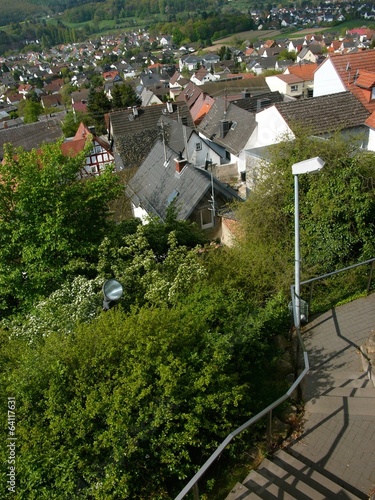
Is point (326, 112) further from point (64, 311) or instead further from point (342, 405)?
point (342, 405)

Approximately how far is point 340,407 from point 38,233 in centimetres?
985

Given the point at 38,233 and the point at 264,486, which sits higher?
the point at 38,233

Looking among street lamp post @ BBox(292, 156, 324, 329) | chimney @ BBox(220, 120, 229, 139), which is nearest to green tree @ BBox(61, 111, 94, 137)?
chimney @ BBox(220, 120, 229, 139)

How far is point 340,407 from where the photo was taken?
727 centimetres

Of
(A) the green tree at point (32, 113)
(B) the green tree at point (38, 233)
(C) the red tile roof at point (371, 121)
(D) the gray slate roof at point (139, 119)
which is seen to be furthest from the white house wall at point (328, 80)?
(A) the green tree at point (32, 113)

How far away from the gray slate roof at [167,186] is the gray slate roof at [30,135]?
40.6 meters

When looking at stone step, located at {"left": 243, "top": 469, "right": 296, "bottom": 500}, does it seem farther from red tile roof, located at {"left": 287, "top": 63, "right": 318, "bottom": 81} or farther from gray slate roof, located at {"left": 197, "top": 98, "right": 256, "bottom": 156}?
red tile roof, located at {"left": 287, "top": 63, "right": 318, "bottom": 81}

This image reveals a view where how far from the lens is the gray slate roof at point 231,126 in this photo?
1261 inches

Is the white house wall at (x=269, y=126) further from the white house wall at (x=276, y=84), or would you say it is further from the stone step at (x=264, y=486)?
the white house wall at (x=276, y=84)

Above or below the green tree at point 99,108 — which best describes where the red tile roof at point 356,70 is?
above

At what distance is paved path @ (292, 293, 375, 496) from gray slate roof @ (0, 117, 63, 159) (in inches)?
2252

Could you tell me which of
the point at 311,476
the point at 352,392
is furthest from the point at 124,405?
the point at 352,392

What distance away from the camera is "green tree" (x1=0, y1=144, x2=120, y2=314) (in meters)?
12.9

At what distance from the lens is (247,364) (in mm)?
8031
